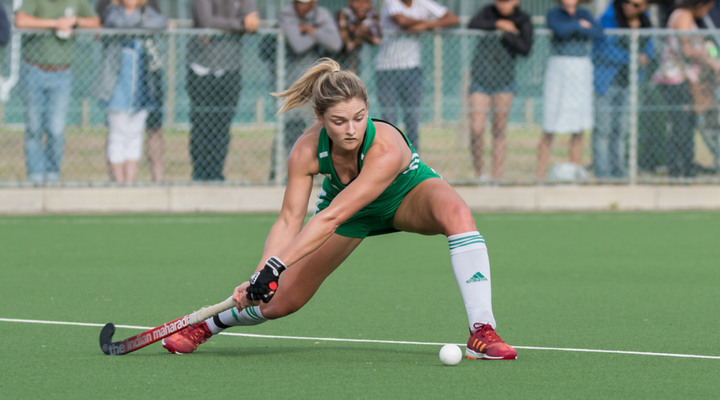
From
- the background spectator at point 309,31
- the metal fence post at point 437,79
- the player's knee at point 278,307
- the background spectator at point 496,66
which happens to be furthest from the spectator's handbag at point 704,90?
the player's knee at point 278,307

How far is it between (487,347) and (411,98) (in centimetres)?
628

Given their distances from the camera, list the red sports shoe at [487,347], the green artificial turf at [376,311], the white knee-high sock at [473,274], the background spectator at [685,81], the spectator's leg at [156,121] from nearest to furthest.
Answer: the green artificial turf at [376,311] → the red sports shoe at [487,347] → the white knee-high sock at [473,274] → the spectator's leg at [156,121] → the background spectator at [685,81]

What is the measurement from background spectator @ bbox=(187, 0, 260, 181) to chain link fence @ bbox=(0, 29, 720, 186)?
0.01 metres

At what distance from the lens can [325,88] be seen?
419cm

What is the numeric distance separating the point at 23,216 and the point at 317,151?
6.68 metres

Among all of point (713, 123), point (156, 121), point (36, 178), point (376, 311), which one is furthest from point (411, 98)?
point (376, 311)

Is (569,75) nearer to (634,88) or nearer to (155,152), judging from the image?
(634,88)

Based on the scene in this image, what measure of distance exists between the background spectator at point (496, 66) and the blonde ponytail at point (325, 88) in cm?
629

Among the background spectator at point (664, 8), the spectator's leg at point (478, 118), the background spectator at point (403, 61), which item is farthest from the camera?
the background spectator at point (664, 8)

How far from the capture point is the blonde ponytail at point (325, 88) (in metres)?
4.16

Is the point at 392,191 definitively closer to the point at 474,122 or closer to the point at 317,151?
the point at 317,151

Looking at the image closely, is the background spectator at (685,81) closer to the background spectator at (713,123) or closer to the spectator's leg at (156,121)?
the background spectator at (713,123)

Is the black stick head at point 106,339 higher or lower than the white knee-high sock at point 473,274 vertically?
lower

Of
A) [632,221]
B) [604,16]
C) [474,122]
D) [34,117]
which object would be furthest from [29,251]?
[604,16]
